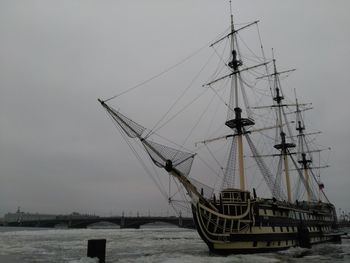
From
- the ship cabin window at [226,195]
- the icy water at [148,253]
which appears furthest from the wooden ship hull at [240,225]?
the icy water at [148,253]

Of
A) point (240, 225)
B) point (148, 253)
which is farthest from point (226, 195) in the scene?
point (148, 253)

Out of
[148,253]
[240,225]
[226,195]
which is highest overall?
[226,195]

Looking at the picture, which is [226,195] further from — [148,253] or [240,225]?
[148,253]

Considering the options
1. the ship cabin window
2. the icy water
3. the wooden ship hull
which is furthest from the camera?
the ship cabin window

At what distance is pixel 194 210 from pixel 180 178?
413cm

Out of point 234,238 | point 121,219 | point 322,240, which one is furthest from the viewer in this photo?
point 121,219

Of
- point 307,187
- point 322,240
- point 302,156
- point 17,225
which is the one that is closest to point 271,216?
point 322,240

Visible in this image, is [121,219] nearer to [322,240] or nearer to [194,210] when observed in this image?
[322,240]

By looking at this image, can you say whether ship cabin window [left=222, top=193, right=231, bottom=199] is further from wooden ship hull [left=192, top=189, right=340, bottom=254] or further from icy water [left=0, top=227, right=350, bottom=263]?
icy water [left=0, top=227, right=350, bottom=263]

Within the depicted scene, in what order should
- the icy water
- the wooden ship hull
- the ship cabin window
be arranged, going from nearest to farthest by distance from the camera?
the icy water, the wooden ship hull, the ship cabin window

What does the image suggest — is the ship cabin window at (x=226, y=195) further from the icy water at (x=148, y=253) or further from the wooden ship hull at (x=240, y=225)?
the icy water at (x=148, y=253)

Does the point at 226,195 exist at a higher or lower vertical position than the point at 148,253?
higher

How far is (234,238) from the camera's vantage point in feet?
109

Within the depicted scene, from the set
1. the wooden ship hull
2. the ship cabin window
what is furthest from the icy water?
the ship cabin window
